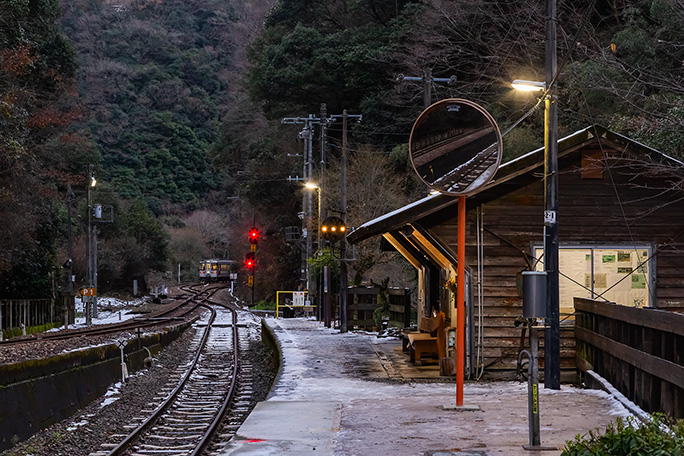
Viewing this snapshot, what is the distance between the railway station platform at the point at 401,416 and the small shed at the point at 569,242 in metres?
1.22

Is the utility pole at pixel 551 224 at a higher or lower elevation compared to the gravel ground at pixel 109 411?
higher

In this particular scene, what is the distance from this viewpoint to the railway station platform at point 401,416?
8.28 metres

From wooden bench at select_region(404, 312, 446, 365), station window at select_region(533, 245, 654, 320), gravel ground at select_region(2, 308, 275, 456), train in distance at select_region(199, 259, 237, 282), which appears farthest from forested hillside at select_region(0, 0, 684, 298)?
gravel ground at select_region(2, 308, 275, 456)

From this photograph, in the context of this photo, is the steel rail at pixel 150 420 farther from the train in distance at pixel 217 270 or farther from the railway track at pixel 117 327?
the train in distance at pixel 217 270

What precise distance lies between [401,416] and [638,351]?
9.53ft

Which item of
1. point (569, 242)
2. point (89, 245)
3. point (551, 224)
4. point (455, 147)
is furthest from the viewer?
point (89, 245)

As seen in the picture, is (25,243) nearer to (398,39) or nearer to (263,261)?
(398,39)

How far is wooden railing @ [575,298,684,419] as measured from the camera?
29.0ft

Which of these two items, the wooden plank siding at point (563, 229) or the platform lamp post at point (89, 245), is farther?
the platform lamp post at point (89, 245)

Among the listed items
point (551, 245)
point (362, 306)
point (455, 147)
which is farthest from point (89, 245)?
point (455, 147)

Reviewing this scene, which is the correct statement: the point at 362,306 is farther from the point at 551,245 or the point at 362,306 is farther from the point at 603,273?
the point at 551,245

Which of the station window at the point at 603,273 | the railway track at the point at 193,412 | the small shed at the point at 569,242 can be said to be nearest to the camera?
the railway track at the point at 193,412

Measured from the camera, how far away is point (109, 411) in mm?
14062

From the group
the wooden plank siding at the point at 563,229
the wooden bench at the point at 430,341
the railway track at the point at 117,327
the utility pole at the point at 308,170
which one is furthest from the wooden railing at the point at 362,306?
the wooden plank siding at the point at 563,229
